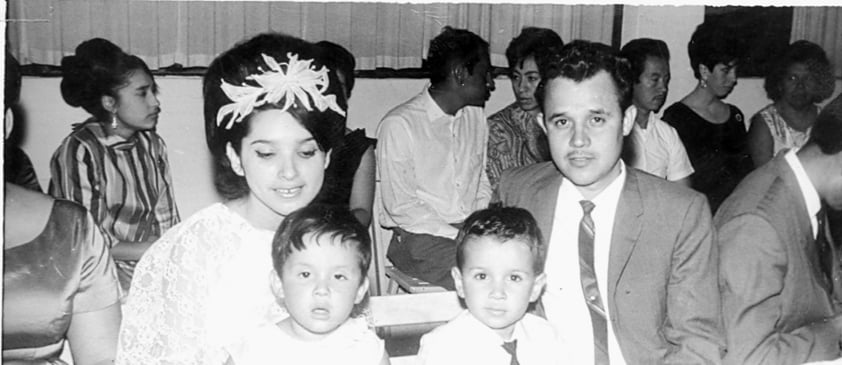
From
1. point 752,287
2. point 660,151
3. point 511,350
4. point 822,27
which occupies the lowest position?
point 511,350

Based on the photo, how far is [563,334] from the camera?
1.79 metres

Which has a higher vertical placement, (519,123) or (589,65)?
(589,65)

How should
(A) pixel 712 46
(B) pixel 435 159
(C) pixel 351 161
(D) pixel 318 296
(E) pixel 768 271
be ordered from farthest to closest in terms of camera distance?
(B) pixel 435 159, (A) pixel 712 46, (C) pixel 351 161, (E) pixel 768 271, (D) pixel 318 296

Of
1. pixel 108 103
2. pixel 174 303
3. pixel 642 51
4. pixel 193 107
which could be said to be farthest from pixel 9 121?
pixel 642 51

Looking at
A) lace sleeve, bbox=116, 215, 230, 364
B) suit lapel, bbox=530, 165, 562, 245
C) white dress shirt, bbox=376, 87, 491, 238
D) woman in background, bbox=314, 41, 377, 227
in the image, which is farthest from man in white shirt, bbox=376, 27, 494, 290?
lace sleeve, bbox=116, 215, 230, 364

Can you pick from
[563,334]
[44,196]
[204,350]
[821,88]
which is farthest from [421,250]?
[821,88]

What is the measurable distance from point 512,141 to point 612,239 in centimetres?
70

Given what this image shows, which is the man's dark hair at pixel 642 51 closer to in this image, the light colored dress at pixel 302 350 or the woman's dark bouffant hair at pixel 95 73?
the light colored dress at pixel 302 350

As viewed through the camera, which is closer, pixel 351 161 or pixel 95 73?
pixel 95 73

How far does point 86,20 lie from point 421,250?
1.05 meters

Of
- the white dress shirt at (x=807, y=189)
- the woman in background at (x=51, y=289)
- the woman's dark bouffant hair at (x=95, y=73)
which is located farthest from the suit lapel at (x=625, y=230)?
the woman's dark bouffant hair at (x=95, y=73)

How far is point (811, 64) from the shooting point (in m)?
2.23

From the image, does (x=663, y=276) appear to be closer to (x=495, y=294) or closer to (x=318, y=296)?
(x=495, y=294)

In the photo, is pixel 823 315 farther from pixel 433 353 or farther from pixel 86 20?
pixel 86 20
